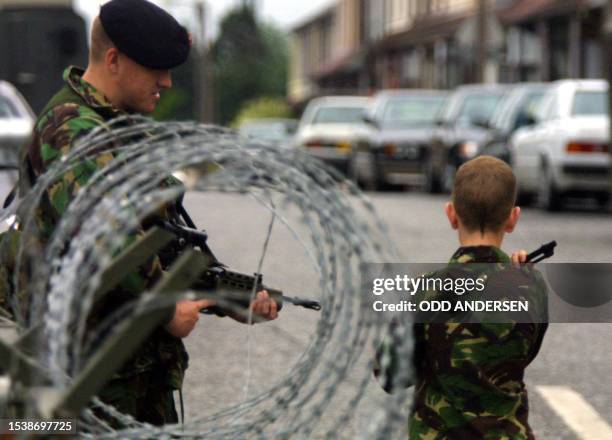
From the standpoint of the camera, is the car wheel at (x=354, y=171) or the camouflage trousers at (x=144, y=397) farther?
the car wheel at (x=354, y=171)

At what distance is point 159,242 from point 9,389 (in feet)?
1.20

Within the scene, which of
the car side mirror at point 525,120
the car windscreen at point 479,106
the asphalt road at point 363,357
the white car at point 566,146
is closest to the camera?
the asphalt road at point 363,357

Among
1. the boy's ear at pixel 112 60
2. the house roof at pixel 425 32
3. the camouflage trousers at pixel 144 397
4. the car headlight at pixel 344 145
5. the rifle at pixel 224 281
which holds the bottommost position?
the camouflage trousers at pixel 144 397

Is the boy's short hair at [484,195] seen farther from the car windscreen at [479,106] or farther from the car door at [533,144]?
the car windscreen at [479,106]

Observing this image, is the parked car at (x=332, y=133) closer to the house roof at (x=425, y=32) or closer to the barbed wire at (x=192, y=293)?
the house roof at (x=425, y=32)

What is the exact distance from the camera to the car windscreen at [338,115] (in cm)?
3250

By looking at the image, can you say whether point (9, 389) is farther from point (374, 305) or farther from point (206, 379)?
point (206, 379)

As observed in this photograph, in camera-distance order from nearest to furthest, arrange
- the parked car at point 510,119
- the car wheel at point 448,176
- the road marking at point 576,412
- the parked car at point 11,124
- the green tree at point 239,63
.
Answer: the road marking at point 576,412, the parked car at point 11,124, the parked car at point 510,119, the car wheel at point 448,176, the green tree at point 239,63

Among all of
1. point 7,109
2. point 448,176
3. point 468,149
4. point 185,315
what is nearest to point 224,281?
point 185,315

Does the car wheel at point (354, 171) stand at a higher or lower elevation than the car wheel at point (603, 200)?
higher

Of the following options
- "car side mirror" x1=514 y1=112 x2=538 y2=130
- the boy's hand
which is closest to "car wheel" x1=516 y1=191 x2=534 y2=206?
"car side mirror" x1=514 y1=112 x2=538 y2=130

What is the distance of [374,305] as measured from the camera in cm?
311

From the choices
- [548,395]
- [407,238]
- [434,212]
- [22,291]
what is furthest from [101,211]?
[434,212]

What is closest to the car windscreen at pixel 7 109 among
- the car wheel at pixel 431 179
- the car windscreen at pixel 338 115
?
the car wheel at pixel 431 179
